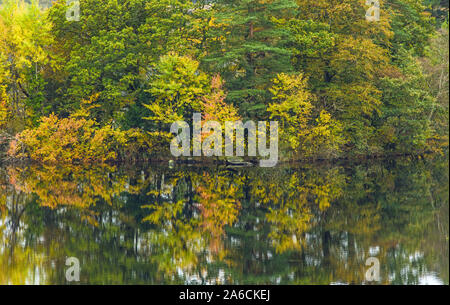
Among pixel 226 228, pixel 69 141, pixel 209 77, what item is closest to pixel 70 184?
pixel 69 141

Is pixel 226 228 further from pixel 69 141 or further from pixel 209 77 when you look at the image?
pixel 69 141

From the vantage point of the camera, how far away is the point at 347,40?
32.1 meters

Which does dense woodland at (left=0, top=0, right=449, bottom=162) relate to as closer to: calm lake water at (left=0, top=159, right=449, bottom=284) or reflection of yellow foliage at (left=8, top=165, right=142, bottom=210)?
reflection of yellow foliage at (left=8, top=165, right=142, bottom=210)

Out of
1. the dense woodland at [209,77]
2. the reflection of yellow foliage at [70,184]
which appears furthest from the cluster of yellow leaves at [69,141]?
the reflection of yellow foliage at [70,184]

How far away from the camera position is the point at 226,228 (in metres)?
14.9

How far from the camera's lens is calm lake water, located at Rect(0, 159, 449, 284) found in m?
11.0

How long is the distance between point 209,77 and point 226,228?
18737 mm

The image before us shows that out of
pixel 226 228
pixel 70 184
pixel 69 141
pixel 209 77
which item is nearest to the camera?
pixel 226 228

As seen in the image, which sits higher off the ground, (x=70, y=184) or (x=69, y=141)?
(x=69, y=141)

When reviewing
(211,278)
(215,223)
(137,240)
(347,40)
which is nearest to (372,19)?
(347,40)

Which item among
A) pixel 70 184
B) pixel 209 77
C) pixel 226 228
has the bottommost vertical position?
pixel 226 228
